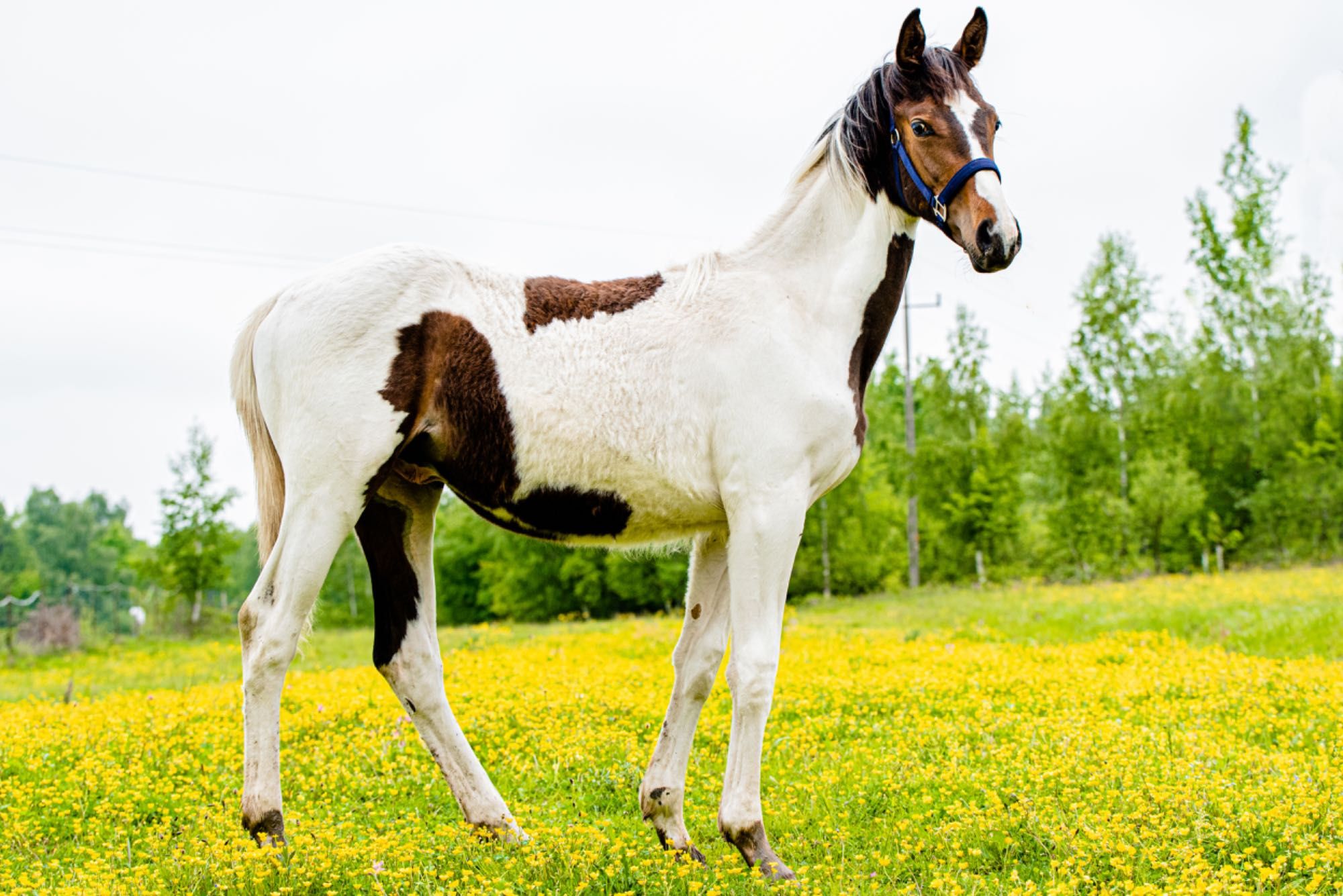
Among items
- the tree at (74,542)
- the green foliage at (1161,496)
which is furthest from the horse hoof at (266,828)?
the tree at (74,542)

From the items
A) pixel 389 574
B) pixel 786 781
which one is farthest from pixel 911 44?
pixel 786 781

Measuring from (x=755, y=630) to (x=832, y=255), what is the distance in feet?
6.15

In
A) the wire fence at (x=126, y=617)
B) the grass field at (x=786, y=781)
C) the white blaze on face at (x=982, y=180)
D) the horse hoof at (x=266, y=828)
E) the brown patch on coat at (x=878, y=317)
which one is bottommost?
the wire fence at (x=126, y=617)

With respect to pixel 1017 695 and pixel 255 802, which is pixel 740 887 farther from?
pixel 1017 695

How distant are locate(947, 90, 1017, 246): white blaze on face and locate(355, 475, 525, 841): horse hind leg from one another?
9.89ft

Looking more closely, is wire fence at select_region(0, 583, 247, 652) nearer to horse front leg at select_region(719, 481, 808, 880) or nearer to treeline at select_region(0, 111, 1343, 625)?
treeline at select_region(0, 111, 1343, 625)

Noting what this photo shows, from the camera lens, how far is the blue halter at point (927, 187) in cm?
453

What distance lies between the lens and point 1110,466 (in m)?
35.7

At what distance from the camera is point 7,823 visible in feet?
17.2

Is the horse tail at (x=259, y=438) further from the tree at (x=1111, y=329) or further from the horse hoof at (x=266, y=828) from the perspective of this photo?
the tree at (x=1111, y=329)

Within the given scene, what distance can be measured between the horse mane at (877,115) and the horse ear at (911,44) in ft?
0.12

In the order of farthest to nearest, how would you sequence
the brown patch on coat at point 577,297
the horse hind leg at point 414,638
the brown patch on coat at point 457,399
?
the horse hind leg at point 414,638, the brown patch on coat at point 577,297, the brown patch on coat at point 457,399

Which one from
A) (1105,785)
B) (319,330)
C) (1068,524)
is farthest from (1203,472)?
(319,330)

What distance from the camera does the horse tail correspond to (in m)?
4.85
